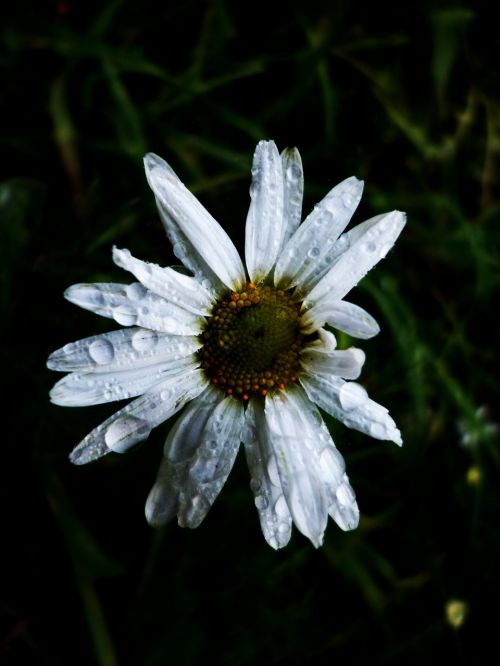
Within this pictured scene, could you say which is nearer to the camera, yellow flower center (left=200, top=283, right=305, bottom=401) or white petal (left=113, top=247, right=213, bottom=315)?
white petal (left=113, top=247, right=213, bottom=315)

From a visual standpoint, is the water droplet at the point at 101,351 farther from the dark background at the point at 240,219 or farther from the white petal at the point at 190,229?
the dark background at the point at 240,219

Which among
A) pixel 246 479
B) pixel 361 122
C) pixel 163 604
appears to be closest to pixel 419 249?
pixel 361 122

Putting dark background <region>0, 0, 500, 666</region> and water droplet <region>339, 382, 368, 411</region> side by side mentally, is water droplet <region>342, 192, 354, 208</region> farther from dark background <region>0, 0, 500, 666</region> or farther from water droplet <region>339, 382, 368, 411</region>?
dark background <region>0, 0, 500, 666</region>

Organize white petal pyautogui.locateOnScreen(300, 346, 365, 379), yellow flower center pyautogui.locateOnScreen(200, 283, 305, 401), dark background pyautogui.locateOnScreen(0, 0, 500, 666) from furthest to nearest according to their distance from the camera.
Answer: dark background pyautogui.locateOnScreen(0, 0, 500, 666)
yellow flower center pyautogui.locateOnScreen(200, 283, 305, 401)
white petal pyautogui.locateOnScreen(300, 346, 365, 379)

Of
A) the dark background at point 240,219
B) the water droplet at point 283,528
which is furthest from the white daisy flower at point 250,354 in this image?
the dark background at point 240,219

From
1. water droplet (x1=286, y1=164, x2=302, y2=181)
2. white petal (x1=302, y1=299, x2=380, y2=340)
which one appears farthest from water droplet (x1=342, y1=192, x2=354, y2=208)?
white petal (x1=302, y1=299, x2=380, y2=340)

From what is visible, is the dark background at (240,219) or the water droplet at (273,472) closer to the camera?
the water droplet at (273,472)
